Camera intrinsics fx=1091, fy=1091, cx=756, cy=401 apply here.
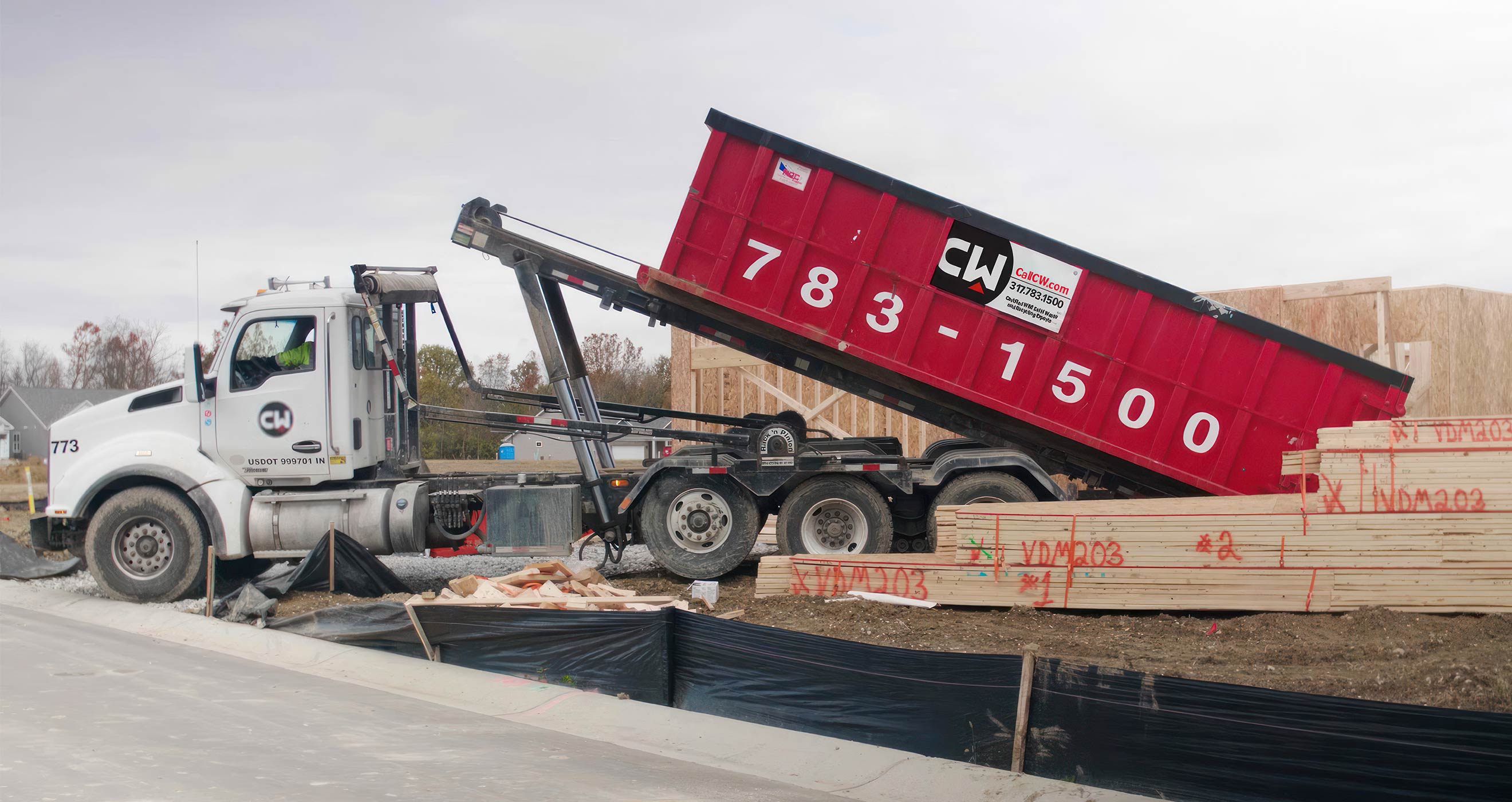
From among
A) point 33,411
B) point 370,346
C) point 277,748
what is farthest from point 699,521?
point 33,411

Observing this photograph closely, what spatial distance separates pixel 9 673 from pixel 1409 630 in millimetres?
9681

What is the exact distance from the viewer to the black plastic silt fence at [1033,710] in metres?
4.43

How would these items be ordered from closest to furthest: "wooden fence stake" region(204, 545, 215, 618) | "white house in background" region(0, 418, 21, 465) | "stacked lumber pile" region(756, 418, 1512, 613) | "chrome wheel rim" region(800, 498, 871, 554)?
"stacked lumber pile" region(756, 418, 1512, 613) < "wooden fence stake" region(204, 545, 215, 618) < "chrome wheel rim" region(800, 498, 871, 554) < "white house in background" region(0, 418, 21, 465)

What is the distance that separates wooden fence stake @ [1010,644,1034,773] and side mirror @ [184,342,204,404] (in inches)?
327

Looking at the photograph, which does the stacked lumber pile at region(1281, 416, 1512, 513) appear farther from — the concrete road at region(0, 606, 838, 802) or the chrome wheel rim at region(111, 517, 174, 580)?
the chrome wheel rim at region(111, 517, 174, 580)

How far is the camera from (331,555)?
31.7 feet

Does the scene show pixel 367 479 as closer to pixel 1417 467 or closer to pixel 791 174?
pixel 791 174

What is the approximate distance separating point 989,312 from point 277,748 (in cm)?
631

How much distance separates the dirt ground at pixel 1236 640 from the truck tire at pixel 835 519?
89 cm

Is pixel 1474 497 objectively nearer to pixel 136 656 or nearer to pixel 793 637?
pixel 793 637

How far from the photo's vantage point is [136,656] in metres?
8.33

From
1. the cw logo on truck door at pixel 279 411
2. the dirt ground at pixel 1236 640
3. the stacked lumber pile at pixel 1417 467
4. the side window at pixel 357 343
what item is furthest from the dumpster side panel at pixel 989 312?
the cw logo on truck door at pixel 279 411

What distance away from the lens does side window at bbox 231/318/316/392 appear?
10.4 meters

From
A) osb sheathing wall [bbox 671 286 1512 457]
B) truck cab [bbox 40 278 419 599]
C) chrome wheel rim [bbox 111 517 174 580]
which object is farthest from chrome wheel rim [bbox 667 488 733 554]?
osb sheathing wall [bbox 671 286 1512 457]
